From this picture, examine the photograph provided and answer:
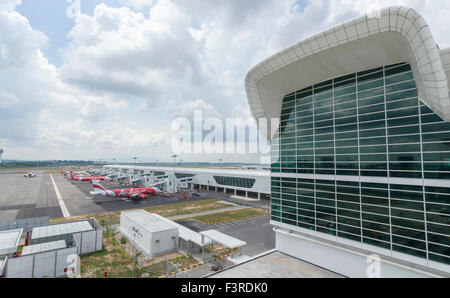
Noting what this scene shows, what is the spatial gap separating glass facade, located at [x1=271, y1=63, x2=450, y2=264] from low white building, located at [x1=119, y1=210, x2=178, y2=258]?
1427 cm

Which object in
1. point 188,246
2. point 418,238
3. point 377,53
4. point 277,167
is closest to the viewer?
point 418,238

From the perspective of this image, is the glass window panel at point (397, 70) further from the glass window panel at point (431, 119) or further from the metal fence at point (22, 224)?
the metal fence at point (22, 224)

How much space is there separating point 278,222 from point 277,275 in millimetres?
7337

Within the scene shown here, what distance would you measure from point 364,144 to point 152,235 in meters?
24.9

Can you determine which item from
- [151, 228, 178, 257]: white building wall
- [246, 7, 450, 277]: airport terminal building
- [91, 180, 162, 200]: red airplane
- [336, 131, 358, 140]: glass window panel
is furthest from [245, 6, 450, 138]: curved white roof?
[91, 180, 162, 200]: red airplane

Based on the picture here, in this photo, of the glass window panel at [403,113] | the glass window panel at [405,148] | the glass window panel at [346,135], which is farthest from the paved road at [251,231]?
the glass window panel at [403,113]

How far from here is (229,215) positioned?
1790 inches

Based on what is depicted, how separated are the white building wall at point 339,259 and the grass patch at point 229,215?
16183mm

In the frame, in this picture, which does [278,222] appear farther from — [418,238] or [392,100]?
[392,100]

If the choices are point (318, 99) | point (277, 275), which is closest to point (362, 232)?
point (277, 275)

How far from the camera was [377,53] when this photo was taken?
18.8 m

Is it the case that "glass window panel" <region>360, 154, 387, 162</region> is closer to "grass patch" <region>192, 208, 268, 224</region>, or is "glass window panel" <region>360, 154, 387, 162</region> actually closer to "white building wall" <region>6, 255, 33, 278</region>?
"grass patch" <region>192, 208, 268, 224</region>

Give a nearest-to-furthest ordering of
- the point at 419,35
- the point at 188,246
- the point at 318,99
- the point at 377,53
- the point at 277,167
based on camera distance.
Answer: the point at 419,35, the point at 377,53, the point at 318,99, the point at 188,246, the point at 277,167

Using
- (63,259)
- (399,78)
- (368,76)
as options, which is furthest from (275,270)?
(63,259)
